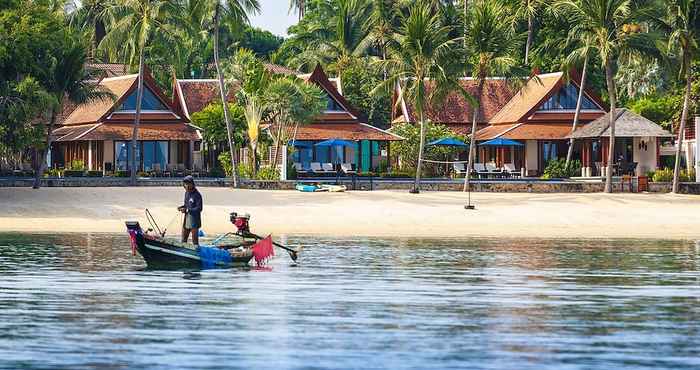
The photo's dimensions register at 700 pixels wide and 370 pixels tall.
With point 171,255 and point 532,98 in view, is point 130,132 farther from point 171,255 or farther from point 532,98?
point 171,255

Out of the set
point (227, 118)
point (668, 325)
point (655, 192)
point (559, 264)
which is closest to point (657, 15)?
point (655, 192)

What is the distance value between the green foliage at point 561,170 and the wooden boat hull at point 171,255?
39573 millimetres

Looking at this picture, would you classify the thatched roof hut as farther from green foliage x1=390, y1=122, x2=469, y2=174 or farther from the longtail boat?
the longtail boat

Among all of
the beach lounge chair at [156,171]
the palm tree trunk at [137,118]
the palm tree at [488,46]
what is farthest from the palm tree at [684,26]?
the beach lounge chair at [156,171]

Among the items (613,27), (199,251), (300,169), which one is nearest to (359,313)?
(199,251)

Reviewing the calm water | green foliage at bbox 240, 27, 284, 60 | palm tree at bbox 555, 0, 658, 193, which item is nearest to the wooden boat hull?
the calm water

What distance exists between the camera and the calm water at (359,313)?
64.4 feet

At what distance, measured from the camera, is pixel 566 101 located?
78875mm

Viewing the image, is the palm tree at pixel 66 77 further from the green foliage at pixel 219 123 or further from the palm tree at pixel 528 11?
the palm tree at pixel 528 11

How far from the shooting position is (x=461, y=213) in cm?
5262

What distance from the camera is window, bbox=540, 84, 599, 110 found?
78.4 m

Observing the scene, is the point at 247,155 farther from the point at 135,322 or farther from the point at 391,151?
the point at 135,322

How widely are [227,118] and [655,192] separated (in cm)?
1994

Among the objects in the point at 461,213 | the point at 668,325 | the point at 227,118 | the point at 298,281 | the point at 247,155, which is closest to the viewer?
the point at 668,325
